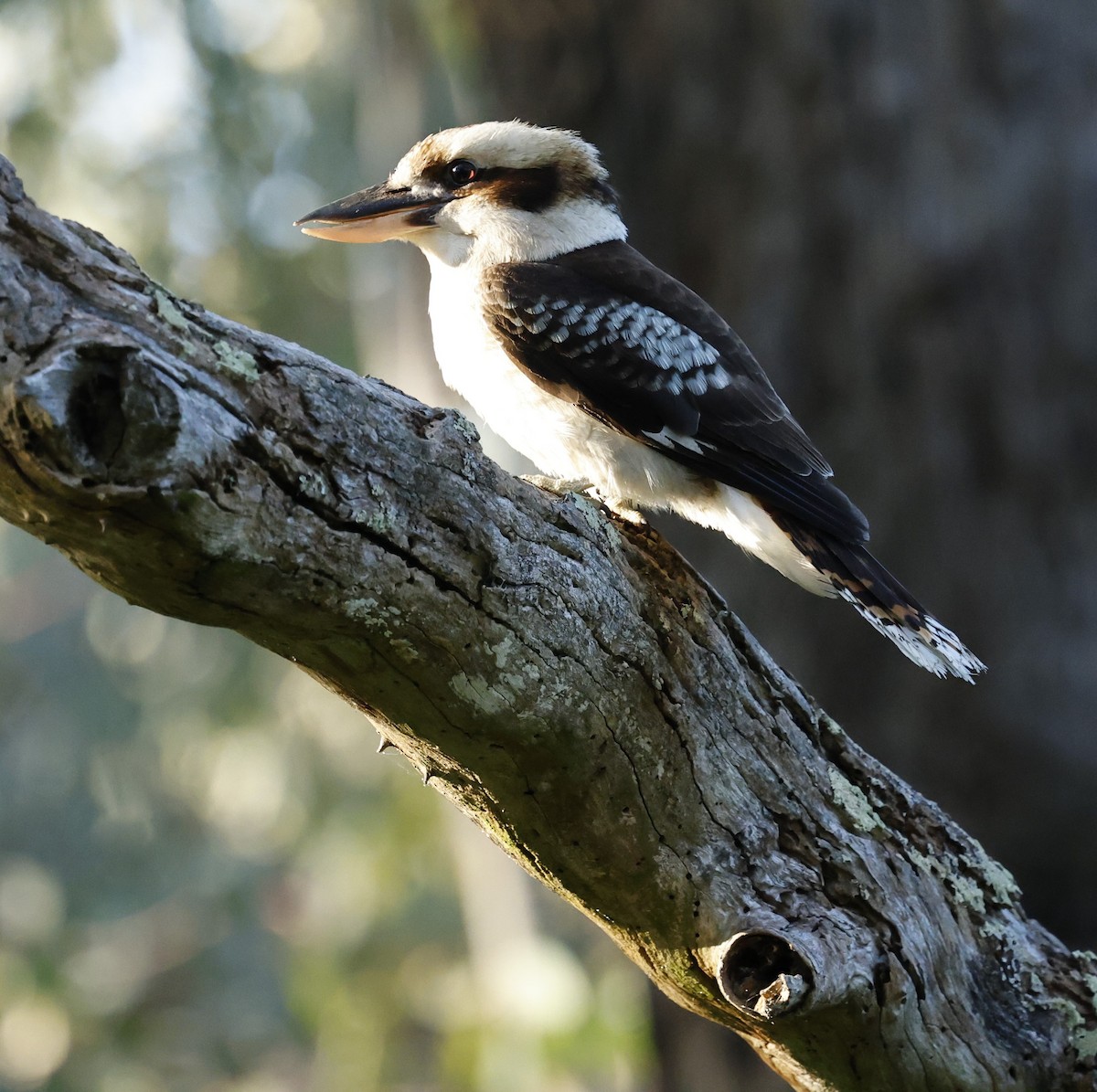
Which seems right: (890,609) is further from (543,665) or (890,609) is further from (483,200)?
(483,200)

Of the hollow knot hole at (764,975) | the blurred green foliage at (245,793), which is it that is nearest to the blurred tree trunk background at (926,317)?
the blurred green foliage at (245,793)

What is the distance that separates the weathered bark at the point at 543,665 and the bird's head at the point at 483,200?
3.26ft

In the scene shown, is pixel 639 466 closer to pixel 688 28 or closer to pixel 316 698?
pixel 688 28

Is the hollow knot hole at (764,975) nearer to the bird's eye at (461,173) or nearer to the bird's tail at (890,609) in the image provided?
the bird's tail at (890,609)

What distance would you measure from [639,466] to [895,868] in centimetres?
83

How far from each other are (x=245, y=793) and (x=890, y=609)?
534cm

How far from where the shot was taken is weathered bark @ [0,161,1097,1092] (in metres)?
1.22

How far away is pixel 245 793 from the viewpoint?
7.06 metres

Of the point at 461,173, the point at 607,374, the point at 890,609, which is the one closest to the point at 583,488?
the point at 607,374

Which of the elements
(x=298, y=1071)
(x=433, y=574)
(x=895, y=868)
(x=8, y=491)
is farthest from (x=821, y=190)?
(x=298, y=1071)

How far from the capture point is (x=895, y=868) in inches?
80.0

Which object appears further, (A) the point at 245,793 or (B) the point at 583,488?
(A) the point at 245,793

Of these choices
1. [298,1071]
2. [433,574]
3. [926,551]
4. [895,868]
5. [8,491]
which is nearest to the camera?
[8,491]

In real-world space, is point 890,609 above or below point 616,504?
above
